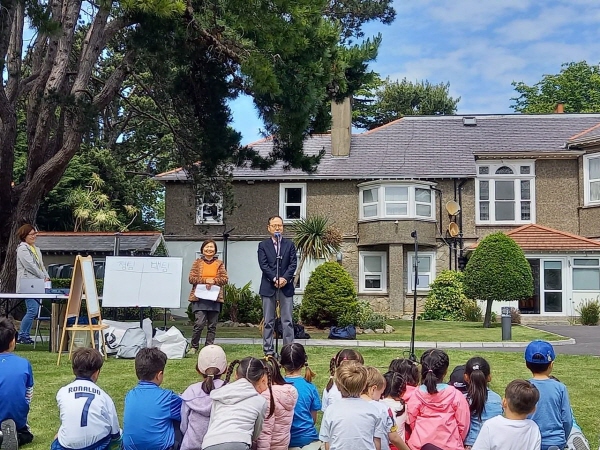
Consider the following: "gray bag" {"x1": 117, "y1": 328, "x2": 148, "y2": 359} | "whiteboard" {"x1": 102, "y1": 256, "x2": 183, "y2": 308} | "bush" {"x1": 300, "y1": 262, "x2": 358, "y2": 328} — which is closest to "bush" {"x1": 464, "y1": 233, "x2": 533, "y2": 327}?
"bush" {"x1": 300, "y1": 262, "x2": 358, "y2": 328}

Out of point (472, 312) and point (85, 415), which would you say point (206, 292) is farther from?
point (472, 312)

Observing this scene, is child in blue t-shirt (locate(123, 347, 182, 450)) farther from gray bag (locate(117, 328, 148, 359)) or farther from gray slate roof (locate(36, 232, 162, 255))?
gray slate roof (locate(36, 232, 162, 255))

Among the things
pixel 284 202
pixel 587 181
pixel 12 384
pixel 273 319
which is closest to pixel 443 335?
pixel 273 319

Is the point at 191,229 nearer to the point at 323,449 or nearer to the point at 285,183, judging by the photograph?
the point at 285,183

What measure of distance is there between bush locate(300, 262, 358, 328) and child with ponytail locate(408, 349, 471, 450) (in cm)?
1494

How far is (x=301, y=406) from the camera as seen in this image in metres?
6.18

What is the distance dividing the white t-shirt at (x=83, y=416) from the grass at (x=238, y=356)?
1.40 meters

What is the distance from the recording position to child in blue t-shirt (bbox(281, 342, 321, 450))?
20.1 feet

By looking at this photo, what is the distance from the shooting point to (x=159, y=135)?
4212cm

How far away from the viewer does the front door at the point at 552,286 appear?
28347 mm

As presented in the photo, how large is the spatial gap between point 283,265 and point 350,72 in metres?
6.68

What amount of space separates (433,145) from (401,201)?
4.07m

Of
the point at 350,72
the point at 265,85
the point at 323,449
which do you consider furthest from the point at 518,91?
the point at 323,449

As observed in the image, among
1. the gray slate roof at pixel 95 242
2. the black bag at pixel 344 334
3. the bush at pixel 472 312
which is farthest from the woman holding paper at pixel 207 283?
the gray slate roof at pixel 95 242
